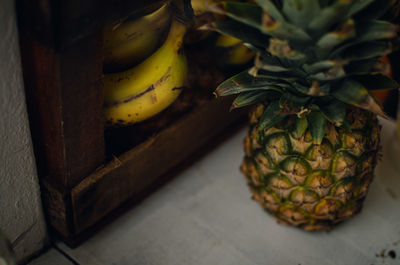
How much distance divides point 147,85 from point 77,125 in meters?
0.17

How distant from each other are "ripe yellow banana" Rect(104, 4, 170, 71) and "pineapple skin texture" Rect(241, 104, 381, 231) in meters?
0.24

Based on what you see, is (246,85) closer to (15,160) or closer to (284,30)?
(284,30)

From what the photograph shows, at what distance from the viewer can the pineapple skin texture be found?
77 centimetres

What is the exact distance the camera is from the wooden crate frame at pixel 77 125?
60 cm

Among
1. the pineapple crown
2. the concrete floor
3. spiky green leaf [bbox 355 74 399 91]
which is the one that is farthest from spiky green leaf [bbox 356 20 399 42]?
the concrete floor

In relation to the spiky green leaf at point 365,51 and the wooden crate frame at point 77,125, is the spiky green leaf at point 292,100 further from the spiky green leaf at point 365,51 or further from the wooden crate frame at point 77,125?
the wooden crate frame at point 77,125

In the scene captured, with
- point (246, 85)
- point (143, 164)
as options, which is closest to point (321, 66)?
point (246, 85)

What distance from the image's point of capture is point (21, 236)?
0.79 metres

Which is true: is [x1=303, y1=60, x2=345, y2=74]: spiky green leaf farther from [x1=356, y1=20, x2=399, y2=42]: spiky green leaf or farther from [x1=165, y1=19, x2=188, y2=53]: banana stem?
[x1=165, y1=19, x2=188, y2=53]: banana stem

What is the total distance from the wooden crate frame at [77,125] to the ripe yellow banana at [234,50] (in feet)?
0.38

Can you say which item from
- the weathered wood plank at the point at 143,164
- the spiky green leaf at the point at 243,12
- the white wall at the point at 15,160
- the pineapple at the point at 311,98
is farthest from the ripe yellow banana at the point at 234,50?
the white wall at the point at 15,160

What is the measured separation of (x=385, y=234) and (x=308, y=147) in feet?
1.05

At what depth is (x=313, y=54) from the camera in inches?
26.5

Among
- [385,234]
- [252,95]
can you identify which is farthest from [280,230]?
[252,95]
